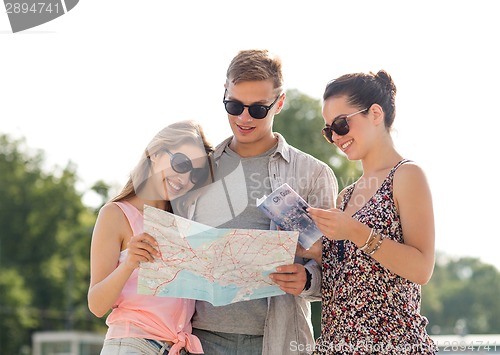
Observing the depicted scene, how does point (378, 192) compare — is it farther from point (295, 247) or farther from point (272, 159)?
point (272, 159)

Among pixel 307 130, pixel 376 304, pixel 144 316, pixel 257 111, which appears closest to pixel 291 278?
pixel 376 304

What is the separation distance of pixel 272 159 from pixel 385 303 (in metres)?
1.16

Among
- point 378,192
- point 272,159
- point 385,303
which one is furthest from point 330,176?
point 385,303

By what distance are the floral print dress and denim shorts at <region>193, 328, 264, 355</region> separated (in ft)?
1.57

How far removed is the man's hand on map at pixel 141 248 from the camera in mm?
4125

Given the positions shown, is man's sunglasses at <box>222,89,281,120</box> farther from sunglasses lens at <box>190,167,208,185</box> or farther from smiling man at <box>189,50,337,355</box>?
sunglasses lens at <box>190,167,208,185</box>

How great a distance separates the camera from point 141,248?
162 inches

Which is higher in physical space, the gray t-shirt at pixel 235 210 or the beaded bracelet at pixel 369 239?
the beaded bracelet at pixel 369 239

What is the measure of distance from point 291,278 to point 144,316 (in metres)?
0.76

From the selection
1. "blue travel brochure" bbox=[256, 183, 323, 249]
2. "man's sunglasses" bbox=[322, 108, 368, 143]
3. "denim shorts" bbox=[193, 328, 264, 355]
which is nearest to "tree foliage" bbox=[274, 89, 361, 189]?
"denim shorts" bbox=[193, 328, 264, 355]

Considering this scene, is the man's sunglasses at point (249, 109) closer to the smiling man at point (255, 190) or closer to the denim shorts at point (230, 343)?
the smiling man at point (255, 190)

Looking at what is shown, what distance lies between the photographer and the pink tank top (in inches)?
170

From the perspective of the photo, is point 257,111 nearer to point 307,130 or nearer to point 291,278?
point 291,278

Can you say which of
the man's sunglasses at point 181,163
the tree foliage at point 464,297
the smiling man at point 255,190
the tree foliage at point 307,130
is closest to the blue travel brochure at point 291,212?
the smiling man at point 255,190
